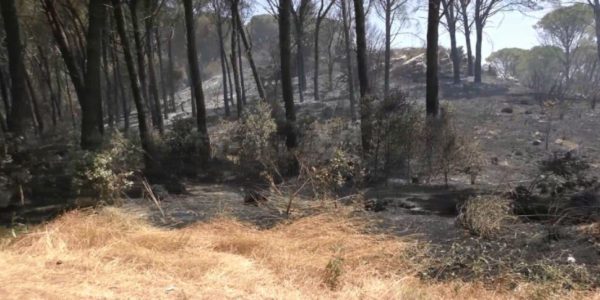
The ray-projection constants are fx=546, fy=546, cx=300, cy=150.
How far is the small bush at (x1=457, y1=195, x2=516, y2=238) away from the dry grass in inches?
33.8

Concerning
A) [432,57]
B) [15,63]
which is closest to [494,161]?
[432,57]

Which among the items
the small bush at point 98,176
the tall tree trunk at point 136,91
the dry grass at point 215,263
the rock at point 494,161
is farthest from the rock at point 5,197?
the rock at point 494,161

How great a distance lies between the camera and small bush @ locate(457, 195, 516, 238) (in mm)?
6273

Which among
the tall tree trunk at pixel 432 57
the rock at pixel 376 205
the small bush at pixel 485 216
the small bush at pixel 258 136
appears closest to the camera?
the small bush at pixel 485 216

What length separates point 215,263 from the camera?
554 centimetres

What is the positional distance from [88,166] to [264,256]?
11.6ft

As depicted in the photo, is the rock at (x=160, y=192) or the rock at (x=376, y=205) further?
the rock at (x=160, y=192)

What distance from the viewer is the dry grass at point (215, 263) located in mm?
4762

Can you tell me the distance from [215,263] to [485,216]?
3.16 m

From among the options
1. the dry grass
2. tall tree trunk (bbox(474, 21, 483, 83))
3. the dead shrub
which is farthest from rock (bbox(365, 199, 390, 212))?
tall tree trunk (bbox(474, 21, 483, 83))

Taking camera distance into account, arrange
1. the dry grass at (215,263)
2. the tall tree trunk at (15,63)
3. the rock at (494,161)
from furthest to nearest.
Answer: the rock at (494,161), the tall tree trunk at (15,63), the dry grass at (215,263)

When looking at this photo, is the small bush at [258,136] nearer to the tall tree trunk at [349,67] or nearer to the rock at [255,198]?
the rock at [255,198]

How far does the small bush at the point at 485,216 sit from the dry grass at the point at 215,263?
86cm

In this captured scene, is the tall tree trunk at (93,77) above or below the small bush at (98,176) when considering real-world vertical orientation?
above
